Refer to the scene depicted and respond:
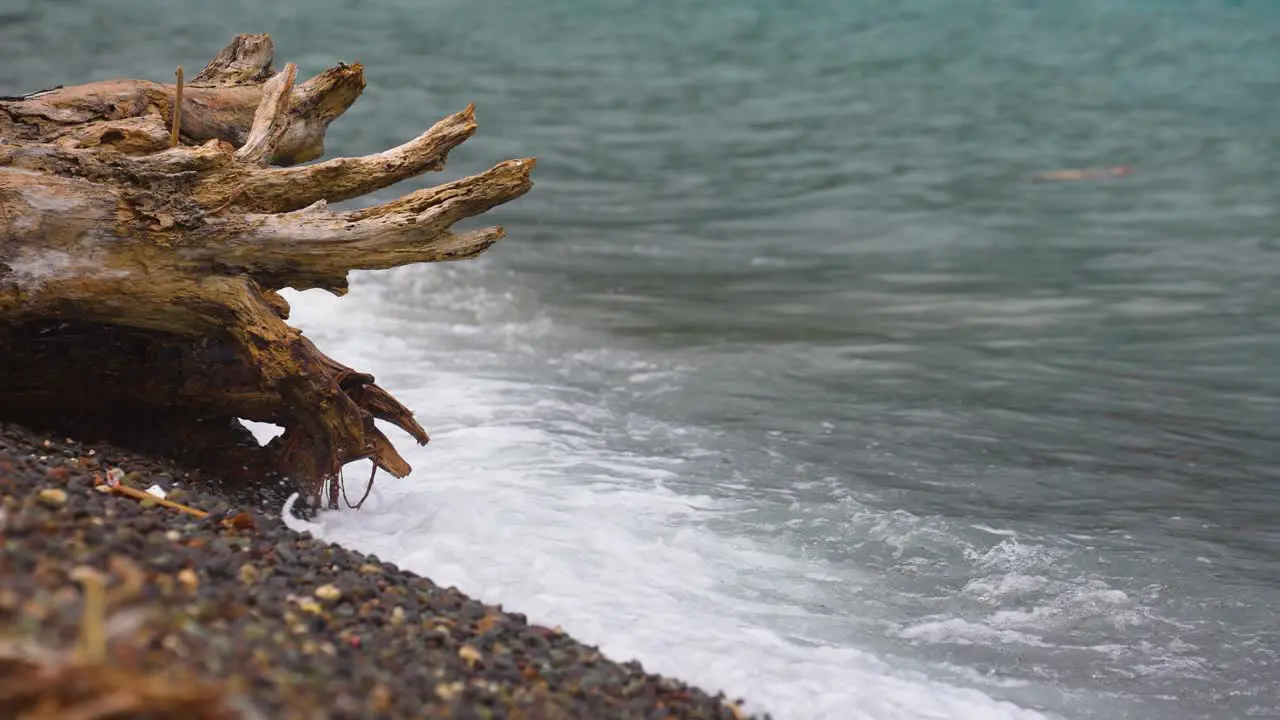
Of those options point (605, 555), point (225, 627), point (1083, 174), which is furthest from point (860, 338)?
point (225, 627)

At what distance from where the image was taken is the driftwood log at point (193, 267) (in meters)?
3.45

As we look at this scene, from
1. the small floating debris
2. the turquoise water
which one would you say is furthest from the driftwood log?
the small floating debris

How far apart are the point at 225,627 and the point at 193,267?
5.54ft

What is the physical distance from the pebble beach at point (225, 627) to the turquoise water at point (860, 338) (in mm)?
661

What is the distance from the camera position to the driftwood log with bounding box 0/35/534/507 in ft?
11.3

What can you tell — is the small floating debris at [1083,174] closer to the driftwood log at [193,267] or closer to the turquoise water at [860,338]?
the turquoise water at [860,338]

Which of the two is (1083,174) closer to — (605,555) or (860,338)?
(860,338)

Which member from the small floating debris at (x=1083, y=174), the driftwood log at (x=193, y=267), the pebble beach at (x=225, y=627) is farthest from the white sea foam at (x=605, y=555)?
the small floating debris at (x=1083, y=174)

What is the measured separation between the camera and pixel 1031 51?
15.9 metres

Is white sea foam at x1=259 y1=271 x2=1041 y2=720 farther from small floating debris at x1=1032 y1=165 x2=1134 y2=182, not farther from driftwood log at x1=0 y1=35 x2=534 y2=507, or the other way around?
small floating debris at x1=1032 y1=165 x2=1134 y2=182

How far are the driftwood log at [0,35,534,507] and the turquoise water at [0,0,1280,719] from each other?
2.09ft

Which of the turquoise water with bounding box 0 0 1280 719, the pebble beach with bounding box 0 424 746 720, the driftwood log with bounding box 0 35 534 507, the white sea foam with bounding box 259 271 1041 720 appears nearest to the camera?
the pebble beach with bounding box 0 424 746 720

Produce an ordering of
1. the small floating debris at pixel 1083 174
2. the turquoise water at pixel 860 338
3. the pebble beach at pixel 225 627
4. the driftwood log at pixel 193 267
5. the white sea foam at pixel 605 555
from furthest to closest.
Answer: the small floating debris at pixel 1083 174
the turquoise water at pixel 860 338
the driftwood log at pixel 193 267
the white sea foam at pixel 605 555
the pebble beach at pixel 225 627

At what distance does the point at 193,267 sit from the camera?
11.6 feet
